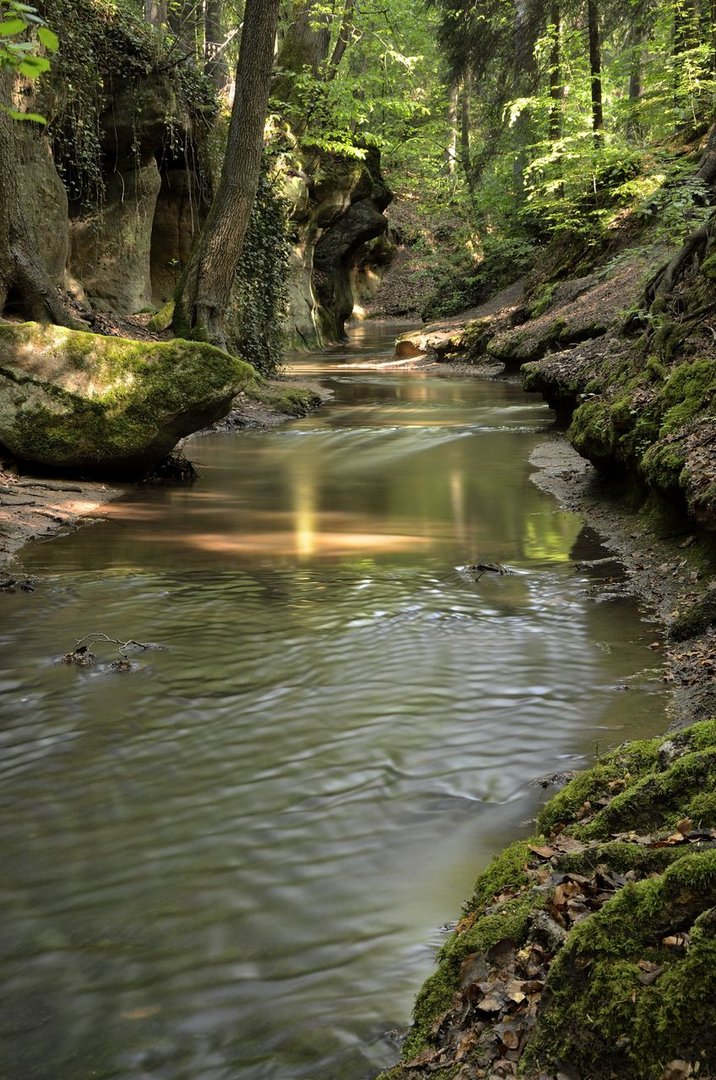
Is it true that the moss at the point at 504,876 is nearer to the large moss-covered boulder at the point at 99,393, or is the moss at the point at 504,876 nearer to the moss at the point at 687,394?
the moss at the point at 687,394

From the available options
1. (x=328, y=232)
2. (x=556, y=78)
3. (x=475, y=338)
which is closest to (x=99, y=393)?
(x=475, y=338)

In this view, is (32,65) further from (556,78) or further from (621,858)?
(556,78)

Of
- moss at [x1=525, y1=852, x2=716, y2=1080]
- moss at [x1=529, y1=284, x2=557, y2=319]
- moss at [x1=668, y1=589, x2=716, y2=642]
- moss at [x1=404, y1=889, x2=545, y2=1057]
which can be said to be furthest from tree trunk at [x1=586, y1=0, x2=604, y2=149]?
moss at [x1=525, y1=852, x2=716, y2=1080]

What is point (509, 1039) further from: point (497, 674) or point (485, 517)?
point (485, 517)

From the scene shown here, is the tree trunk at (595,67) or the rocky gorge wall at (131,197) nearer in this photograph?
the rocky gorge wall at (131,197)

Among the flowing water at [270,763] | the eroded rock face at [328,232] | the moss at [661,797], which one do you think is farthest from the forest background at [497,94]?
the moss at [661,797]

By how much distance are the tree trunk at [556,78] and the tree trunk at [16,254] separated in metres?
15.1

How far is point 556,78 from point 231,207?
14.3 m

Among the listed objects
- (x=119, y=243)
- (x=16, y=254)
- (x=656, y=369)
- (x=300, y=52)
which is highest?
(x=300, y=52)

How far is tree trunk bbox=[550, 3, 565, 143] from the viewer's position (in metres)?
22.8

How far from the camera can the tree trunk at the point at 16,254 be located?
423 inches

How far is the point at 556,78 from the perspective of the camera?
2508cm

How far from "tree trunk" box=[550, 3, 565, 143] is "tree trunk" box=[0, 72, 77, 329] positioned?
1506 centimetres

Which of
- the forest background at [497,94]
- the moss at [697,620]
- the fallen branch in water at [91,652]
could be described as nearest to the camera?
the moss at [697,620]
